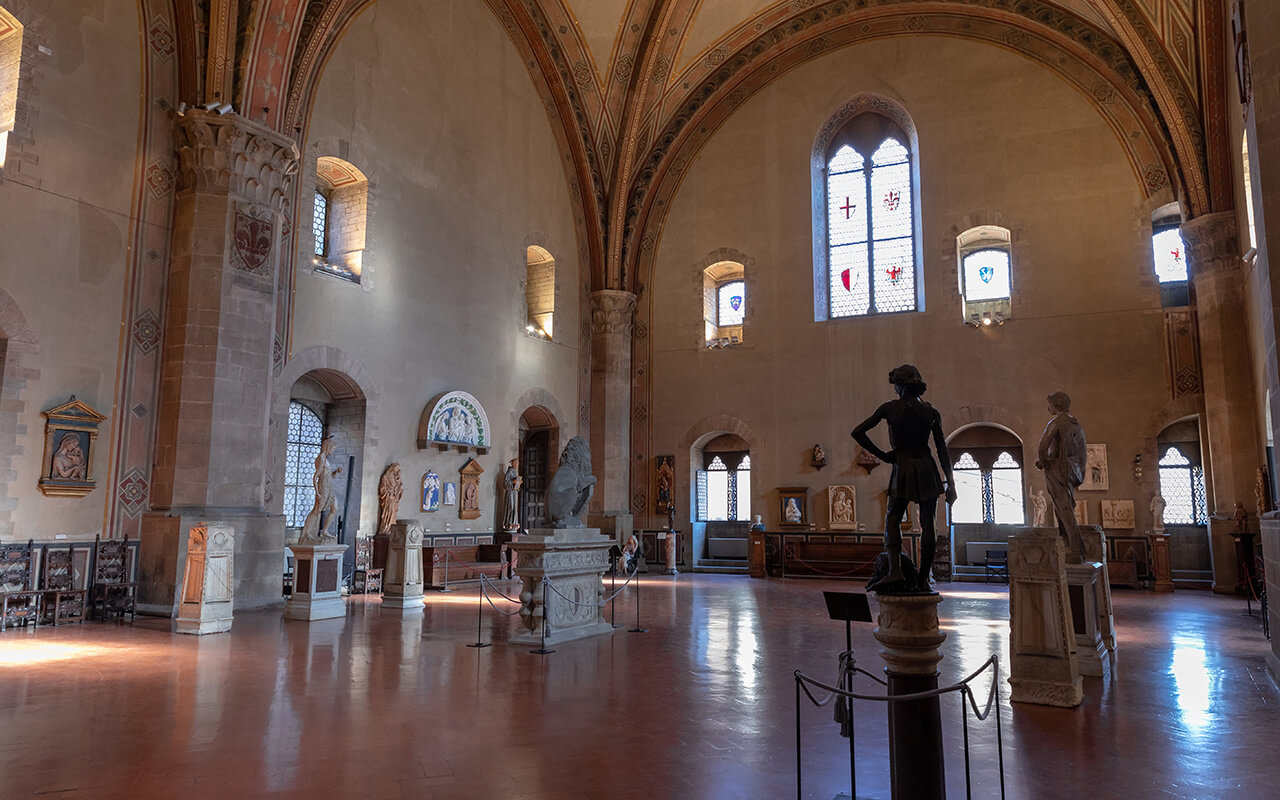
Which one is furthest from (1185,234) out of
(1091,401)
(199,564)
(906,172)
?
(199,564)

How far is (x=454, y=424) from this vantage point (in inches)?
662

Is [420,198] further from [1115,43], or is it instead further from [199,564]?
[1115,43]

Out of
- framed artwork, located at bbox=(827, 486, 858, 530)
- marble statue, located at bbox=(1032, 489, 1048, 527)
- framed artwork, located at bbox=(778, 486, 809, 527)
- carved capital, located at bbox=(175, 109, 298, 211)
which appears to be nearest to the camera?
carved capital, located at bbox=(175, 109, 298, 211)

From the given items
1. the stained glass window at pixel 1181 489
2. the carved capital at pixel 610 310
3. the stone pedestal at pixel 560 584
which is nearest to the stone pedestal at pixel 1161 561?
the stained glass window at pixel 1181 489

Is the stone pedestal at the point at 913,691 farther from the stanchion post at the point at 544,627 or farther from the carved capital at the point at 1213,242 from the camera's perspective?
the carved capital at the point at 1213,242

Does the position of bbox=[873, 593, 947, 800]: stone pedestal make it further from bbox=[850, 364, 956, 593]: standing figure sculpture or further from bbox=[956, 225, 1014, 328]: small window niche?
bbox=[956, 225, 1014, 328]: small window niche

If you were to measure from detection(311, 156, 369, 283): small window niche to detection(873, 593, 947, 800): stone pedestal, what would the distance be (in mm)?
13102

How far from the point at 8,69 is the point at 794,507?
1635 cm

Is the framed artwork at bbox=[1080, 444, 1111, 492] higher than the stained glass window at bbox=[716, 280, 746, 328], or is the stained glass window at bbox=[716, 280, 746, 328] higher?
the stained glass window at bbox=[716, 280, 746, 328]

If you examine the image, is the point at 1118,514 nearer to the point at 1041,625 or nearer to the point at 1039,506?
the point at 1039,506

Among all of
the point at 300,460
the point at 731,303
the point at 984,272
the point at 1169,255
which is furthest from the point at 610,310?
the point at 1169,255

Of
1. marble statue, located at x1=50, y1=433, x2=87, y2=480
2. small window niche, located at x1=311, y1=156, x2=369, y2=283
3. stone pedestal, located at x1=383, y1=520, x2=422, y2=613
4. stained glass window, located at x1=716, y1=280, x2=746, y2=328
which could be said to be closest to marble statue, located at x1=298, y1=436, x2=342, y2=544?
stone pedestal, located at x1=383, y1=520, x2=422, y2=613

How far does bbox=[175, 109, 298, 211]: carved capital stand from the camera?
12.2 m

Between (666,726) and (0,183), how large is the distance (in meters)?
10.6
